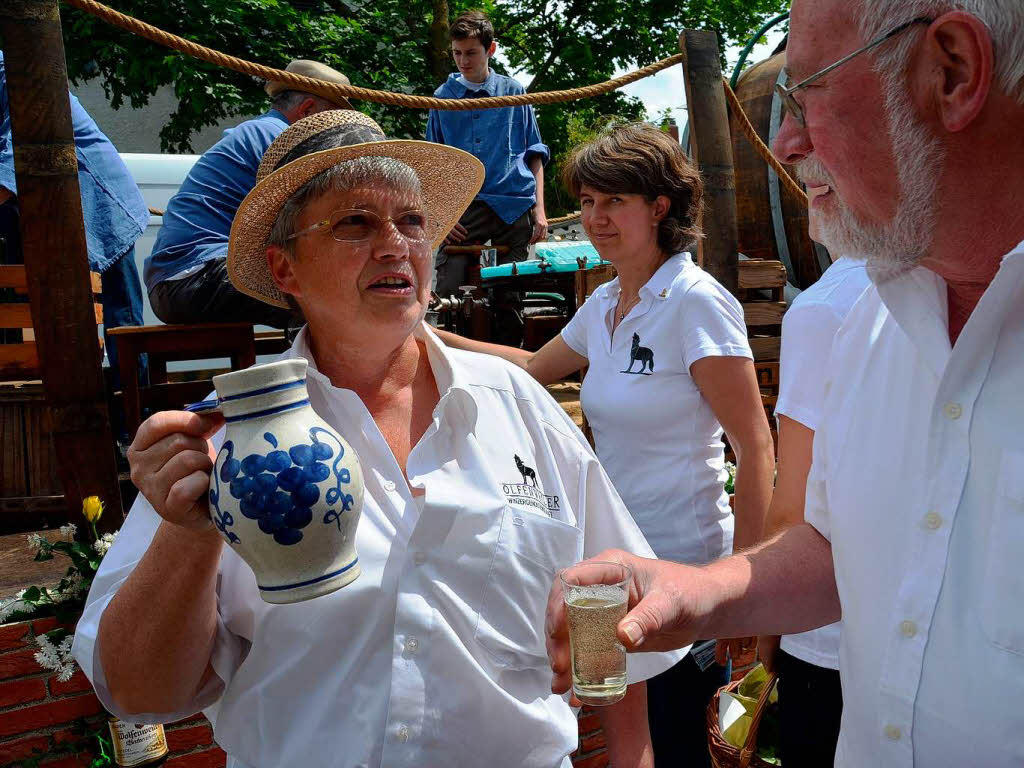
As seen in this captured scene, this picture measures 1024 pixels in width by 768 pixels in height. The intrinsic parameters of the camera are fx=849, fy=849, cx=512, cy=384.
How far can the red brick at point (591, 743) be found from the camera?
349 cm

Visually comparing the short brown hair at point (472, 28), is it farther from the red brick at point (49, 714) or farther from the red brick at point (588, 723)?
the red brick at point (49, 714)

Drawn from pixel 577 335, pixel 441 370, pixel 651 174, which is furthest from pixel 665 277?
pixel 441 370

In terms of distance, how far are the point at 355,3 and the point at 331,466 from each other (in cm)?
1680

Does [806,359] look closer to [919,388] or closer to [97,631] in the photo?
[919,388]

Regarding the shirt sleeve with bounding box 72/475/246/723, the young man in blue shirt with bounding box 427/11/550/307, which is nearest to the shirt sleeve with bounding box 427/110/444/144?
the young man in blue shirt with bounding box 427/11/550/307

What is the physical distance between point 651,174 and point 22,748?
9.66ft

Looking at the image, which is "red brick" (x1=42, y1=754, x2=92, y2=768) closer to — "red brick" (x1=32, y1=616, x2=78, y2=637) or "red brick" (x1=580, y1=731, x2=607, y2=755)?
"red brick" (x1=32, y1=616, x2=78, y2=637)

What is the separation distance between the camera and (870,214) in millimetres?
1417

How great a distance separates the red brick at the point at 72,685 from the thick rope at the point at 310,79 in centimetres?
233

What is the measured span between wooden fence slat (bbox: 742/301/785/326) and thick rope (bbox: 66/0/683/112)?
5.48 ft

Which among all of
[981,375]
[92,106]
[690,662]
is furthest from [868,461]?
[92,106]

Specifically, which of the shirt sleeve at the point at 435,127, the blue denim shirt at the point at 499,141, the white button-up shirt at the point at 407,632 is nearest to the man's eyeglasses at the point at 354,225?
the white button-up shirt at the point at 407,632

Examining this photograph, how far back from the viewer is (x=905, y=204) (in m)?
1.34

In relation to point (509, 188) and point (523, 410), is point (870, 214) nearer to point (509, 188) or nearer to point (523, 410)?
point (523, 410)
